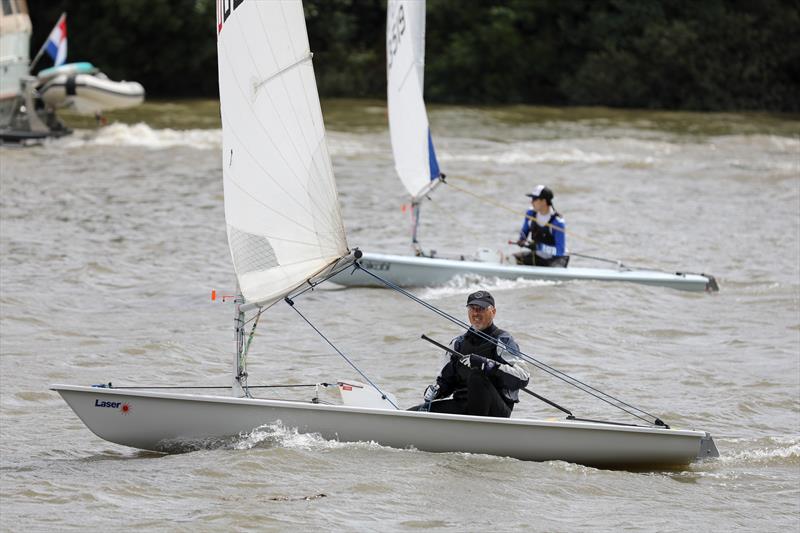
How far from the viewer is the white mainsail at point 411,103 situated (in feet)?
47.7

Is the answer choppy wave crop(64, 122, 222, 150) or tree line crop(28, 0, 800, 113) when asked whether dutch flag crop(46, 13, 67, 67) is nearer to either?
choppy wave crop(64, 122, 222, 150)

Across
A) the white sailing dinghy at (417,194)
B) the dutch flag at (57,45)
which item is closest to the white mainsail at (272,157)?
the white sailing dinghy at (417,194)

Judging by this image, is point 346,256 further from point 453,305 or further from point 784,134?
point 784,134

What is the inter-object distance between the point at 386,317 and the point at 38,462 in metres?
5.27

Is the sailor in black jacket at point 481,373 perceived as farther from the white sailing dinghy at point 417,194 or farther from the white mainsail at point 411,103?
the white mainsail at point 411,103

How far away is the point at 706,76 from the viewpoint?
34.8 metres

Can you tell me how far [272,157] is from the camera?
7824mm

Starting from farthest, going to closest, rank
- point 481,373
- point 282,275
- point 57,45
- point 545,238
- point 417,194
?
point 57,45, point 417,194, point 545,238, point 282,275, point 481,373

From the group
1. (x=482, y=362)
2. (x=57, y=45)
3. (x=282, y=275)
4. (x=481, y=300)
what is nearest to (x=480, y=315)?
(x=481, y=300)

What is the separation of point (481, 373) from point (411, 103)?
756 centimetres

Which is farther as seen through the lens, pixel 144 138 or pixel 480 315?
pixel 144 138

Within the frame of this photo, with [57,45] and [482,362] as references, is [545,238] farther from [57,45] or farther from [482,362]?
[57,45]

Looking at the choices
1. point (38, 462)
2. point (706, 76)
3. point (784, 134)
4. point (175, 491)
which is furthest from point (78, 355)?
point (706, 76)

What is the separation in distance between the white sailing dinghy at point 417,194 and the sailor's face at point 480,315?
6194 mm
